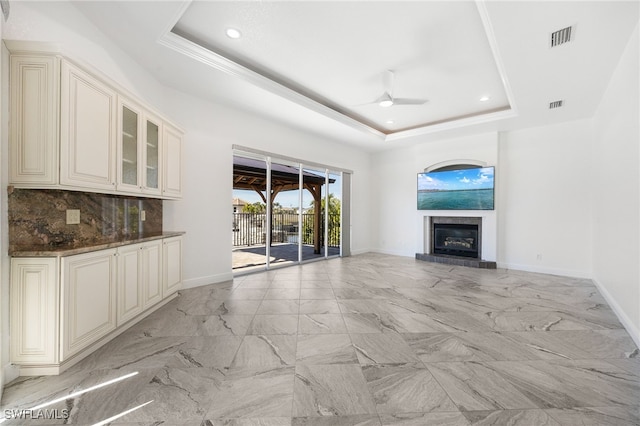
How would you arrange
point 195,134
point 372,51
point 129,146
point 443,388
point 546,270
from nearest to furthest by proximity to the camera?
point 443,388
point 129,146
point 372,51
point 195,134
point 546,270

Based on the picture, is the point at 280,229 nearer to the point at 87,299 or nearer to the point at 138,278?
the point at 138,278

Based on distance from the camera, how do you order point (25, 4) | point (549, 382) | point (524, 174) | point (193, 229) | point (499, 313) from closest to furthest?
point (549, 382)
point (25, 4)
point (499, 313)
point (193, 229)
point (524, 174)

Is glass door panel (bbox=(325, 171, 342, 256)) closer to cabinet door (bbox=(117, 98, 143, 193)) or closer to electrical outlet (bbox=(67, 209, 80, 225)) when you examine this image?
cabinet door (bbox=(117, 98, 143, 193))

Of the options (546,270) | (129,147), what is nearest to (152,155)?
(129,147)

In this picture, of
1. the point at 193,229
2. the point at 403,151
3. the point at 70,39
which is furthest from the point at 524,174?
the point at 70,39

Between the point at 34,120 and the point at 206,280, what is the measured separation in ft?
9.58

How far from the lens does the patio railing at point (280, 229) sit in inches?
249

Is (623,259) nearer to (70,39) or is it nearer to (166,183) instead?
(166,183)

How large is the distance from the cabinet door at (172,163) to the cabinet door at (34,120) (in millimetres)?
1323

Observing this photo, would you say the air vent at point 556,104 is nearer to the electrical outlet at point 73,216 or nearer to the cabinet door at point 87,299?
the cabinet door at point 87,299

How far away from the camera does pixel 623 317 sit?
2.78 m

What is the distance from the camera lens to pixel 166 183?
3.30 meters

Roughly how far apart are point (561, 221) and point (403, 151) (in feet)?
12.3

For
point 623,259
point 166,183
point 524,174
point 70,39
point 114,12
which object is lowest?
Answer: point 623,259
